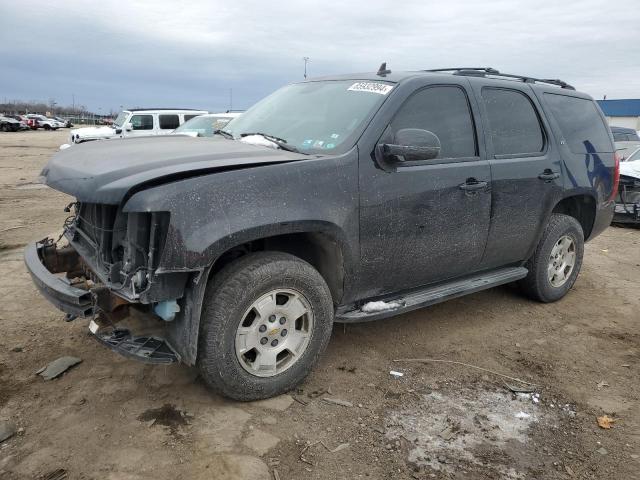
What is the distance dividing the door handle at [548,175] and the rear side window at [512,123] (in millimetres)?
193

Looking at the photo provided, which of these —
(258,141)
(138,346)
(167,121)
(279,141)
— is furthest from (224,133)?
(167,121)

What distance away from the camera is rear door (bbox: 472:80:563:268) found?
4.18 m

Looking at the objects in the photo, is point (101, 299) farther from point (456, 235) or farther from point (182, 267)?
point (456, 235)

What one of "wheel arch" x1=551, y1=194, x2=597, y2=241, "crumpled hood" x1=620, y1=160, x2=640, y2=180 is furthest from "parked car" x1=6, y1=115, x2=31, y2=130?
"wheel arch" x1=551, y1=194, x2=597, y2=241

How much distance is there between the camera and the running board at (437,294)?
3537mm

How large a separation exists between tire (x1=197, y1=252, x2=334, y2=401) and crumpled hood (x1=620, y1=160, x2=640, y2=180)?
8271 mm

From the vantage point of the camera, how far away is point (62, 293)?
290 centimetres

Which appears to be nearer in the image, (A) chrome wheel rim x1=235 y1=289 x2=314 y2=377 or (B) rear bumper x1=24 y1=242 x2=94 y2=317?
(B) rear bumper x1=24 y1=242 x2=94 y2=317

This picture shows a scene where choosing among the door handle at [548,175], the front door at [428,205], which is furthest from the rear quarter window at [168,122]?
the front door at [428,205]

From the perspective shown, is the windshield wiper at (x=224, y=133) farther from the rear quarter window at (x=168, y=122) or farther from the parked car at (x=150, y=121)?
the rear quarter window at (x=168, y=122)

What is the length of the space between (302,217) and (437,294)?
4.72 ft

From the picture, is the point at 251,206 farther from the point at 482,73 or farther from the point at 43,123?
the point at 43,123

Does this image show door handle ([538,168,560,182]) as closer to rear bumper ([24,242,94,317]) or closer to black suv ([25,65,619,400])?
black suv ([25,65,619,400])

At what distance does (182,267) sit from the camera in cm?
264
